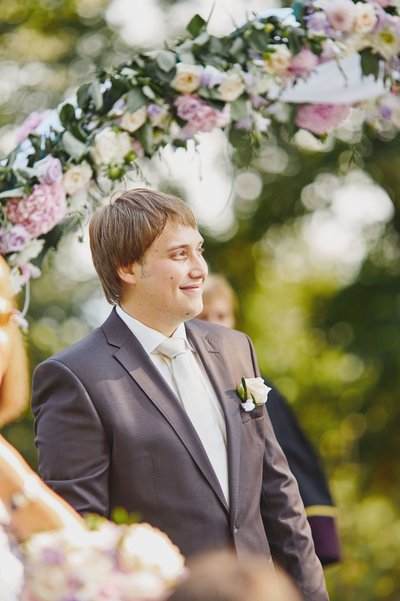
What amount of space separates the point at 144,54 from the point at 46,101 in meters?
9.80

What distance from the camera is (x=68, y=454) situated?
138 inches

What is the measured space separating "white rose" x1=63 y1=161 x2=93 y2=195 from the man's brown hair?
630 millimetres

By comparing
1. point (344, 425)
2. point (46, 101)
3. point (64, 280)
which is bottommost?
point (344, 425)

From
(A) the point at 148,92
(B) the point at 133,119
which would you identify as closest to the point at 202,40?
(A) the point at 148,92

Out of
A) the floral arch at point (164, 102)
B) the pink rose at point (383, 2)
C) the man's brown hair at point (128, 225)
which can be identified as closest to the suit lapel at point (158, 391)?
the man's brown hair at point (128, 225)

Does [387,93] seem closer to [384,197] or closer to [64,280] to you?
[384,197]

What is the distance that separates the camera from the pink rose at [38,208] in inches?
173

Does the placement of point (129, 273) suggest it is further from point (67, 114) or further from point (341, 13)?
point (341, 13)

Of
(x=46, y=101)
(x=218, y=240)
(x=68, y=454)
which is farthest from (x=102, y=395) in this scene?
(x=218, y=240)

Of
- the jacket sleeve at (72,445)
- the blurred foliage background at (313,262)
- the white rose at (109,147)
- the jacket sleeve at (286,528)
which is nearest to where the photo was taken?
the jacket sleeve at (72,445)

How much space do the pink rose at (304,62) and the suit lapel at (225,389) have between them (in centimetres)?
137

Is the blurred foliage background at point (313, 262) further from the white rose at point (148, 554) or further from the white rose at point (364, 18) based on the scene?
the white rose at point (148, 554)

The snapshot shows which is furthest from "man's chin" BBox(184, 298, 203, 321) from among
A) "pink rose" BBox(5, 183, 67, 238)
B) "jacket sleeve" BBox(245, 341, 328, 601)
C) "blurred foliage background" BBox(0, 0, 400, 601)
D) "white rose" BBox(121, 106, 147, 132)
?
"blurred foliage background" BBox(0, 0, 400, 601)

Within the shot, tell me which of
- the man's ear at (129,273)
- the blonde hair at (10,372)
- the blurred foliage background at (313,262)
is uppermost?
the blonde hair at (10,372)
